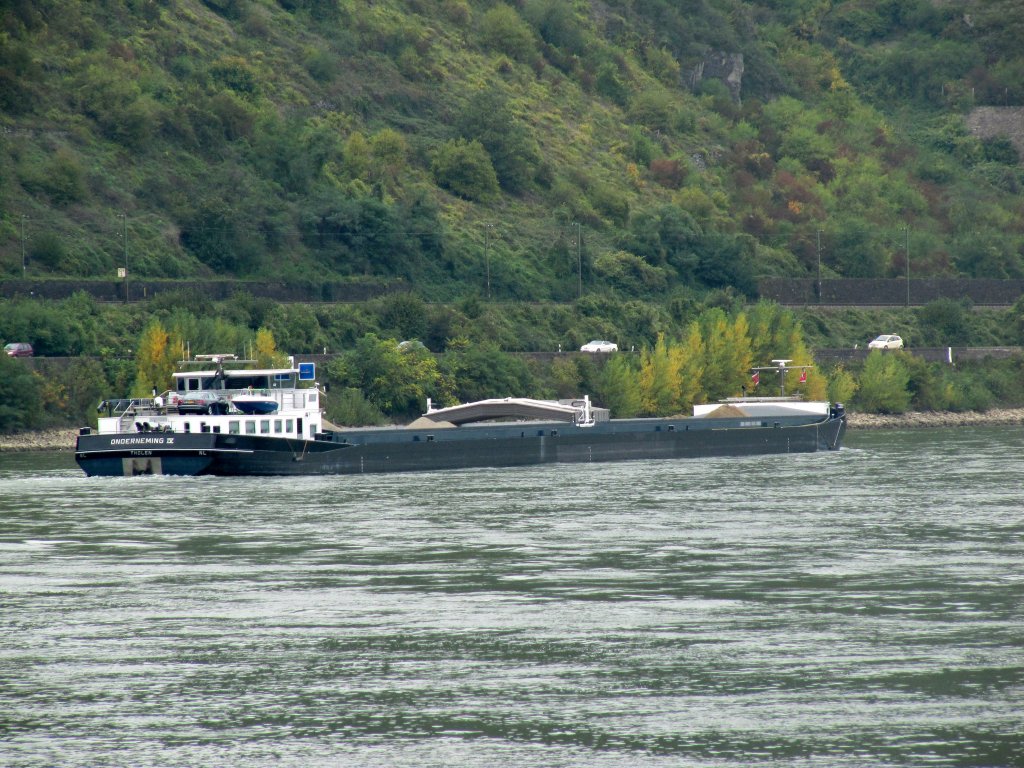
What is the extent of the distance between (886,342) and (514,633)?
111 m

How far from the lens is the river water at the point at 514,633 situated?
77.8ft

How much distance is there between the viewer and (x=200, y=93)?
5463 inches

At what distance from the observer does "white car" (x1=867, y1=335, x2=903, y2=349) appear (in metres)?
137

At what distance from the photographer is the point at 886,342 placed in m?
138

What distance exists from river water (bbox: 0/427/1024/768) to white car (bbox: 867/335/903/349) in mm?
81970

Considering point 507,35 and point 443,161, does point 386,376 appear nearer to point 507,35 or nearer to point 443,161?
point 443,161

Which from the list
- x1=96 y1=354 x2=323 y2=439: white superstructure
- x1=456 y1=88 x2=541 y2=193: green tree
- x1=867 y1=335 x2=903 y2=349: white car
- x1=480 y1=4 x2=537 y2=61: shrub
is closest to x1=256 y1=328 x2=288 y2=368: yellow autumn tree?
x1=96 y1=354 x2=323 y2=439: white superstructure

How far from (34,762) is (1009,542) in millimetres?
28884

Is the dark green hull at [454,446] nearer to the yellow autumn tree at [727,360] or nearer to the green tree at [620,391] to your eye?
the green tree at [620,391]

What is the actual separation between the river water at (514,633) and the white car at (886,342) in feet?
269

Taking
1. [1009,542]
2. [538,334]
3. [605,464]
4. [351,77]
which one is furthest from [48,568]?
[351,77]

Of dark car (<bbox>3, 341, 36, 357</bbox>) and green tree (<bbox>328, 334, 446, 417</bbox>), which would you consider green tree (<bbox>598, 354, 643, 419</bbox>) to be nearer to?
green tree (<bbox>328, 334, 446, 417</bbox>)

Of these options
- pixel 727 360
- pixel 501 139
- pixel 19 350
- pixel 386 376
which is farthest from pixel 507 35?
pixel 19 350

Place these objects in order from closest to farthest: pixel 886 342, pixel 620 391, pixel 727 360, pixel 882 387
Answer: pixel 620 391
pixel 727 360
pixel 882 387
pixel 886 342
